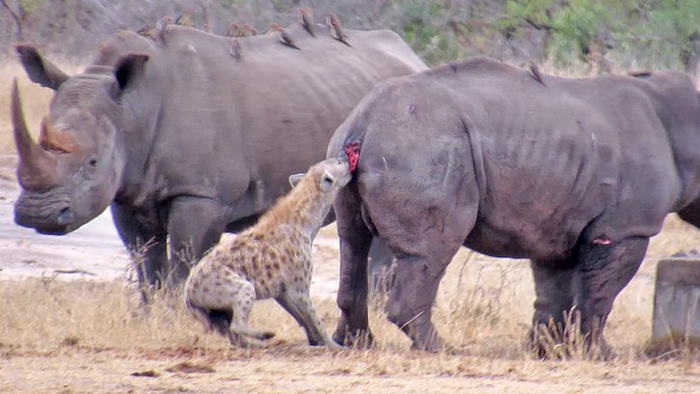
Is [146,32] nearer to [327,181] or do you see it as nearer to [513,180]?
[327,181]

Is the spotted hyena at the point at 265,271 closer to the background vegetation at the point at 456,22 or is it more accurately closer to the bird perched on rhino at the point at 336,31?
the bird perched on rhino at the point at 336,31

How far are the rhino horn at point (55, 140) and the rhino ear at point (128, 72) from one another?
0.59 m

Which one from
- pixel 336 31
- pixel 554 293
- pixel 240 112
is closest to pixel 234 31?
pixel 336 31

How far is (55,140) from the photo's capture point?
29.0 feet

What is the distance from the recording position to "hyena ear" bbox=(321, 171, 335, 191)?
8.17 metres

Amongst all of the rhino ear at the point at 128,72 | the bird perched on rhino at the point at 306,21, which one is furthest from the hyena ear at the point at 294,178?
the bird perched on rhino at the point at 306,21

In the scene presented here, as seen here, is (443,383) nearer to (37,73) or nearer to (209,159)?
(209,159)

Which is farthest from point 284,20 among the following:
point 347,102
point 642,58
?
point 347,102

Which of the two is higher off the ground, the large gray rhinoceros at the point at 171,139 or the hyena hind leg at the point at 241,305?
the large gray rhinoceros at the point at 171,139

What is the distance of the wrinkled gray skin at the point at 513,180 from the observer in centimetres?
816

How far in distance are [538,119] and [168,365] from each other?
2695mm

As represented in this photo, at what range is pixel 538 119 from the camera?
340 inches

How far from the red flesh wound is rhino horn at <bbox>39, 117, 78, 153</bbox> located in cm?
181

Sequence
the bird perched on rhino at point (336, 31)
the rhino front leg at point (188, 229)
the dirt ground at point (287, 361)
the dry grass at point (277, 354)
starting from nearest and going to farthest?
1. the dirt ground at point (287, 361)
2. the dry grass at point (277, 354)
3. the rhino front leg at point (188, 229)
4. the bird perched on rhino at point (336, 31)
